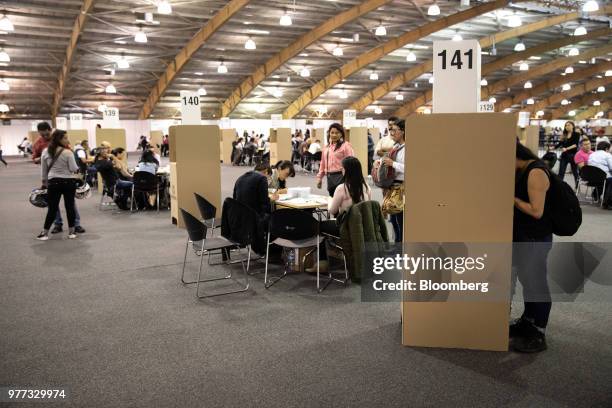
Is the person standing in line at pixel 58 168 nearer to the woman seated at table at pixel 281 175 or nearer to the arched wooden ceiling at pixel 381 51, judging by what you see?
the woman seated at table at pixel 281 175

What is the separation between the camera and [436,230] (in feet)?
9.87

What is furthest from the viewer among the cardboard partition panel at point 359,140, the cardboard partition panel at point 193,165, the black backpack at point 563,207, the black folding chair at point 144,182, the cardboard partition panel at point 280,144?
the cardboard partition panel at point 280,144

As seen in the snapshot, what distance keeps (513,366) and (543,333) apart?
40 cm

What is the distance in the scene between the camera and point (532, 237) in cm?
296

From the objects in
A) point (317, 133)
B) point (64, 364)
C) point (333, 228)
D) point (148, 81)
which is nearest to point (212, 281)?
point (333, 228)

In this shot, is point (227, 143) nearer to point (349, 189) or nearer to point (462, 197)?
point (349, 189)

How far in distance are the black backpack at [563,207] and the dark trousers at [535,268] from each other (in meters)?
0.12

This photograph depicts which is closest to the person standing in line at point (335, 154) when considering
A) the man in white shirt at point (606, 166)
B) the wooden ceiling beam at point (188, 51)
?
the man in white shirt at point (606, 166)

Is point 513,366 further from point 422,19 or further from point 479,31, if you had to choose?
→ point 479,31

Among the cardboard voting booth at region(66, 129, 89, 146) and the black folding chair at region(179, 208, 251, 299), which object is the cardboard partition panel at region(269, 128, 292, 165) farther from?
the black folding chair at region(179, 208, 251, 299)

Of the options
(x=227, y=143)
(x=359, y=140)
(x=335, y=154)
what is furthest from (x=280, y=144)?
(x=335, y=154)

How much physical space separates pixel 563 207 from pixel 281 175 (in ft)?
10.8

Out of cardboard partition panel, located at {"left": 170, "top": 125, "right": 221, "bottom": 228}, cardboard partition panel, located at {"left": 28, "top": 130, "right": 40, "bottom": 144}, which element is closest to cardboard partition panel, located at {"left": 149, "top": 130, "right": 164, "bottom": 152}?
cardboard partition panel, located at {"left": 28, "top": 130, "right": 40, "bottom": 144}

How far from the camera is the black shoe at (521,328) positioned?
10.4 feet
